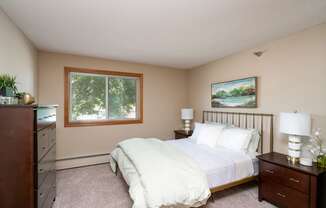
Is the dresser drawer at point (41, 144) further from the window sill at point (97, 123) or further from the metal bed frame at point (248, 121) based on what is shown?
the metal bed frame at point (248, 121)

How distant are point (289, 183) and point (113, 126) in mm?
3347

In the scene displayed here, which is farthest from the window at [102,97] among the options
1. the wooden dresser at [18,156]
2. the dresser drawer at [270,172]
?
the dresser drawer at [270,172]

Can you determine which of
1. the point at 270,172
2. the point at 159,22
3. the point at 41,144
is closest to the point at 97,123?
the point at 41,144

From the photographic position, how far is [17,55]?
86.5 inches

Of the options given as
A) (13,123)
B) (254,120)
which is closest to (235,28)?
(254,120)

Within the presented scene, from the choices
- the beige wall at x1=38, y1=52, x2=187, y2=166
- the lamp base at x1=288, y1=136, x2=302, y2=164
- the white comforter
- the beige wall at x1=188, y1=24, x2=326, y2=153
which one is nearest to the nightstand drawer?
the lamp base at x1=288, y1=136, x2=302, y2=164

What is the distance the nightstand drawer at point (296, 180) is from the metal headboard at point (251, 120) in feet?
2.53

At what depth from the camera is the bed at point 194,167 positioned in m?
1.77

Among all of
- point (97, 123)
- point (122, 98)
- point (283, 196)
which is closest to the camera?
point (283, 196)

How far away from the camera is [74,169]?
11.3 ft

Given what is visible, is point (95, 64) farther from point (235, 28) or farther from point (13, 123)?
point (235, 28)

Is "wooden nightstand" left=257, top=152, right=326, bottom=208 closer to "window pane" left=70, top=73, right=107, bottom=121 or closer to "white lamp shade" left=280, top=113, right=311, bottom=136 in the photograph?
"white lamp shade" left=280, top=113, right=311, bottom=136

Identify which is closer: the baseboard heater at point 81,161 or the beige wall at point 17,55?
the beige wall at point 17,55

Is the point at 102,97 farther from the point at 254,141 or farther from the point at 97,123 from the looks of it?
the point at 254,141
